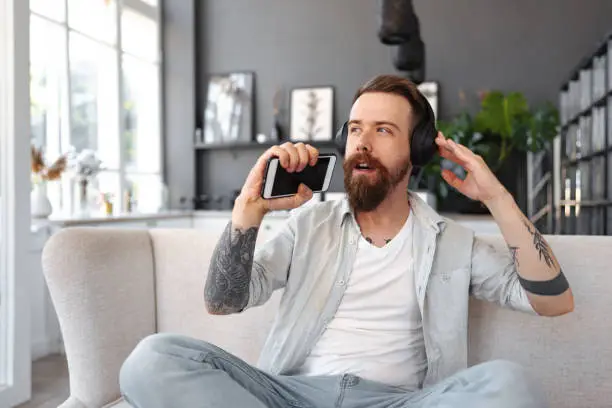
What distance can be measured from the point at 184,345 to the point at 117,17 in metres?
4.95

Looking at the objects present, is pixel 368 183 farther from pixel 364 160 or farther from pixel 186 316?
pixel 186 316

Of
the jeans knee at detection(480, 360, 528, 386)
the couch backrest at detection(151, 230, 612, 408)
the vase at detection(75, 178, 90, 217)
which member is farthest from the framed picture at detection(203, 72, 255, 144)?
the jeans knee at detection(480, 360, 528, 386)

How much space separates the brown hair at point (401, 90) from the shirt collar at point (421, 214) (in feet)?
0.67

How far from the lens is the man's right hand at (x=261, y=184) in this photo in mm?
1364

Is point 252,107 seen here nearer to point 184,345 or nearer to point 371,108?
point 371,108

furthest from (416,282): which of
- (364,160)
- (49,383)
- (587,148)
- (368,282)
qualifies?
(587,148)

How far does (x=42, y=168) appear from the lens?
3908 mm

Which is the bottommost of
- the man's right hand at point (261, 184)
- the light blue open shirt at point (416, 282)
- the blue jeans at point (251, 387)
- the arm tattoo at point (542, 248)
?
the blue jeans at point (251, 387)

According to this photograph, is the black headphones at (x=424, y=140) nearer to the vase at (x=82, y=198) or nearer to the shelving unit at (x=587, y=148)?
the shelving unit at (x=587, y=148)

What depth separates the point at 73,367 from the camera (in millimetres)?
1545

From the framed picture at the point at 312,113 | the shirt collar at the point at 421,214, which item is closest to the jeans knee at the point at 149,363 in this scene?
the shirt collar at the point at 421,214

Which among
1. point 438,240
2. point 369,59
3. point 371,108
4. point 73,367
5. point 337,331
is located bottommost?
point 73,367

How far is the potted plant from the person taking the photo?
16.6 feet

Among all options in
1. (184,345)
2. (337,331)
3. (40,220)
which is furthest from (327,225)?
(40,220)
